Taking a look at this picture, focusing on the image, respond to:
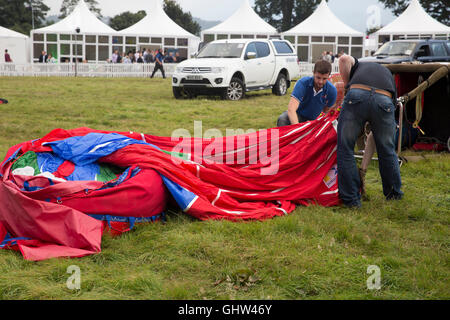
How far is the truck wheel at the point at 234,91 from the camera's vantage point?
49.2ft

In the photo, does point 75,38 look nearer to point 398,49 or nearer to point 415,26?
point 398,49

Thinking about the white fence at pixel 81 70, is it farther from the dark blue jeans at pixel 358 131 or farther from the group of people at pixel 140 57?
the dark blue jeans at pixel 358 131

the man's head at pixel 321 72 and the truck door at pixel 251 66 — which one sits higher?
the truck door at pixel 251 66

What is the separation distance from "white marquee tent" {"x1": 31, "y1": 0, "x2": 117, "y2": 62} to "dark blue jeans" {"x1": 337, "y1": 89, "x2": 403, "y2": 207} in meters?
29.3

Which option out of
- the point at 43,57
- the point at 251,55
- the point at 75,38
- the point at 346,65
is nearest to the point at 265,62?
the point at 251,55

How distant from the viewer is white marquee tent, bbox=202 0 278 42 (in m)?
32.1

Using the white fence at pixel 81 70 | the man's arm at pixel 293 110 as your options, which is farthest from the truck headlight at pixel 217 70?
the white fence at pixel 81 70

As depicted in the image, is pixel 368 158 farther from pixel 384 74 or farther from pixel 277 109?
pixel 277 109

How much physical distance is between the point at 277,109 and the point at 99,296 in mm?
10417

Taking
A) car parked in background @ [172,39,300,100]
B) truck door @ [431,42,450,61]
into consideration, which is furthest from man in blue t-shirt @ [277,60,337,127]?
truck door @ [431,42,450,61]

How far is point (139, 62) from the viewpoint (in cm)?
3086

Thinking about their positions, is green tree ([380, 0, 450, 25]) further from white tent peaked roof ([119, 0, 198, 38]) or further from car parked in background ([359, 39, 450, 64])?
car parked in background ([359, 39, 450, 64])

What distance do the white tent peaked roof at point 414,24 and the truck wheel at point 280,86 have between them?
18.5m

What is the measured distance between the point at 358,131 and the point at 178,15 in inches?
2910
